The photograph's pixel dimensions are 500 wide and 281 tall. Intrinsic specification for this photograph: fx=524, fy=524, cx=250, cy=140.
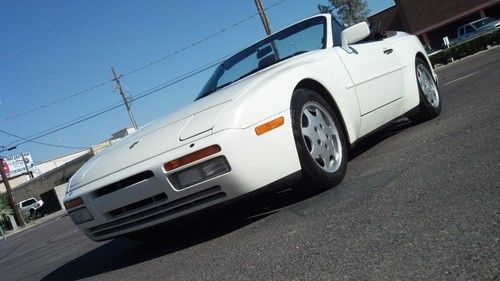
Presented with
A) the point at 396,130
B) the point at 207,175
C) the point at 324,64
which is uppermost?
Answer: the point at 324,64

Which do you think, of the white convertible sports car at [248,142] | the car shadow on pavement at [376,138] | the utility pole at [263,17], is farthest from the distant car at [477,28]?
the white convertible sports car at [248,142]

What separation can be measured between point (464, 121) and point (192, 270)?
10.8 feet

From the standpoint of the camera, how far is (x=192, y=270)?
3025 mm

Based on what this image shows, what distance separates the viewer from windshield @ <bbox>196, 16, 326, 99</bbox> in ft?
16.2

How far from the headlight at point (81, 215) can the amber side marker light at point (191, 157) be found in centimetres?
86

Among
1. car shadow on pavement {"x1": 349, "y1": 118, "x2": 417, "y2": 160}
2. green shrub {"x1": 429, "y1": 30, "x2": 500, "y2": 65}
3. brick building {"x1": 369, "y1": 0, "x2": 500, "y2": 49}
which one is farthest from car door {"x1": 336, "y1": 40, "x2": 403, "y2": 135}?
brick building {"x1": 369, "y1": 0, "x2": 500, "y2": 49}

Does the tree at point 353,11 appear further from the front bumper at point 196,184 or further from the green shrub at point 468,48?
the front bumper at point 196,184

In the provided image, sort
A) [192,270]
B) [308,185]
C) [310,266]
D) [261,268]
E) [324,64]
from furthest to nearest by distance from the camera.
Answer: [324,64] → [308,185] → [192,270] → [261,268] → [310,266]

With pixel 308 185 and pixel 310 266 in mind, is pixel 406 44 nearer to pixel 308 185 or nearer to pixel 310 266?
pixel 308 185

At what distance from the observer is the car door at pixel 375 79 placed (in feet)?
15.0

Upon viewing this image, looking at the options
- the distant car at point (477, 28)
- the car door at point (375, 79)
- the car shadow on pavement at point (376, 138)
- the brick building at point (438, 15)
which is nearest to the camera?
the car door at point (375, 79)

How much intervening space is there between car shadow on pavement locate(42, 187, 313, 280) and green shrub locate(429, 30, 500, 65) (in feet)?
72.8

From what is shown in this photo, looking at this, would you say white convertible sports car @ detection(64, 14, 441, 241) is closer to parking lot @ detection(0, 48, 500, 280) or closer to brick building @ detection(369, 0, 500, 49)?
parking lot @ detection(0, 48, 500, 280)

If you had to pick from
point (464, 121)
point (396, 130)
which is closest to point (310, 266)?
point (464, 121)
